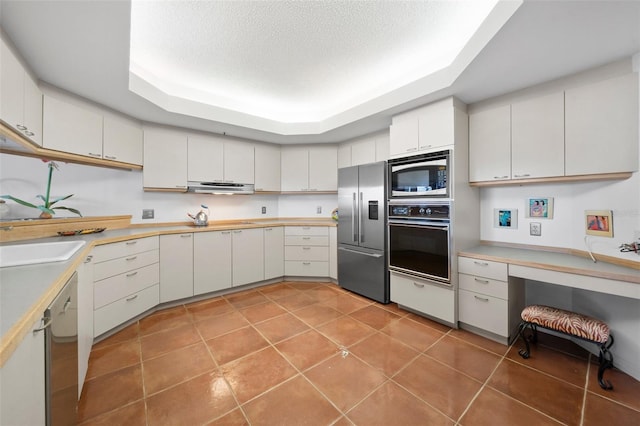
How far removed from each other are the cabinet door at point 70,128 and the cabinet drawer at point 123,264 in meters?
1.07

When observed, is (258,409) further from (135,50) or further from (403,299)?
(135,50)

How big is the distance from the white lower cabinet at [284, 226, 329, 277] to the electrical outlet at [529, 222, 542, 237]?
Answer: 2.33 m

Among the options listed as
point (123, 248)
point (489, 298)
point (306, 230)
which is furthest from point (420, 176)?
point (123, 248)

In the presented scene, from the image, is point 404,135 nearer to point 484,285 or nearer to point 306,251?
point 484,285

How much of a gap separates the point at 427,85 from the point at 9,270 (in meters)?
3.01

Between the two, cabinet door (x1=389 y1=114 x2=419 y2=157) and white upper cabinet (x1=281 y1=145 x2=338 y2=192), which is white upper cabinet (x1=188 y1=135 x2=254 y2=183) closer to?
white upper cabinet (x1=281 y1=145 x2=338 y2=192)

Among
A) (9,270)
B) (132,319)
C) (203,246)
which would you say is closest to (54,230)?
(132,319)

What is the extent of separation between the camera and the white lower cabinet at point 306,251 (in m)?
3.68

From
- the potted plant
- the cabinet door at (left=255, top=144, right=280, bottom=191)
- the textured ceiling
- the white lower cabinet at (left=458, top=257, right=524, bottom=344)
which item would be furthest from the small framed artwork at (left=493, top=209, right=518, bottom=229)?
the potted plant

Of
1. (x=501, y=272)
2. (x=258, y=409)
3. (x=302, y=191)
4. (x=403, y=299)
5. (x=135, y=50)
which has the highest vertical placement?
(x=135, y=50)

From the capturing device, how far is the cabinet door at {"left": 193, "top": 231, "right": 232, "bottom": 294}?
299 centimetres

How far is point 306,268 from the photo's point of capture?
3748mm

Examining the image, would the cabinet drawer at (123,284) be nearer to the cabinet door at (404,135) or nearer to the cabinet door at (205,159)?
the cabinet door at (205,159)

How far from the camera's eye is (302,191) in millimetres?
4078
